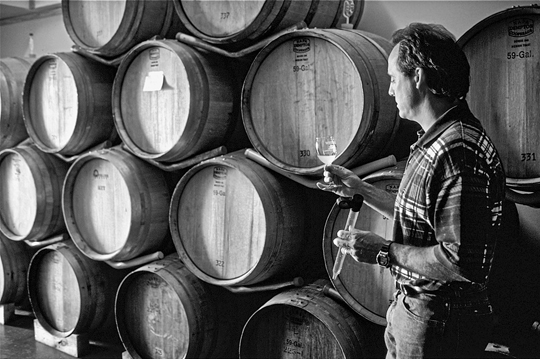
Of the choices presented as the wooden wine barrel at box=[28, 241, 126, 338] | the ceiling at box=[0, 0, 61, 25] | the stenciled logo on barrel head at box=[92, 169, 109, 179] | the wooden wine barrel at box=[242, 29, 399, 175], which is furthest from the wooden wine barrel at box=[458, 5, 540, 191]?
the ceiling at box=[0, 0, 61, 25]

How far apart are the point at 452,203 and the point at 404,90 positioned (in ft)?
1.28

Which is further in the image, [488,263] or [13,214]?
[13,214]

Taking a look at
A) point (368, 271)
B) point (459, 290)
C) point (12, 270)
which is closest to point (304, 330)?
point (368, 271)

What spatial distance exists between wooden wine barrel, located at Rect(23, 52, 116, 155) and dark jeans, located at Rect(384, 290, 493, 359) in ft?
9.27

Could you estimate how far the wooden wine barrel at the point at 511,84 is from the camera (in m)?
2.25

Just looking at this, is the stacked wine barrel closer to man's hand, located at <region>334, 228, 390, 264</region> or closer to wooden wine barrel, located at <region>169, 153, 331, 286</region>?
wooden wine barrel, located at <region>169, 153, 331, 286</region>

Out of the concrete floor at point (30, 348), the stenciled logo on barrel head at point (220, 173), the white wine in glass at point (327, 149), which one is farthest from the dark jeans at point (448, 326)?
the concrete floor at point (30, 348)

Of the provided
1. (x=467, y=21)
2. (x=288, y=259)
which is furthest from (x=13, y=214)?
(x=467, y=21)

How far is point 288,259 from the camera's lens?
319 centimetres

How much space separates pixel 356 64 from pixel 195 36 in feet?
3.98

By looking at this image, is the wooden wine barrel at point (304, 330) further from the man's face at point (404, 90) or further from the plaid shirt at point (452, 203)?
the man's face at point (404, 90)

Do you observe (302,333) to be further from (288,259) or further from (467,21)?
(467,21)

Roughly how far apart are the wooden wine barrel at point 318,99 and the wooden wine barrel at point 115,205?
3.05 ft

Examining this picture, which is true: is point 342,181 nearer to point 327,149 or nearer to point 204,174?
point 327,149
